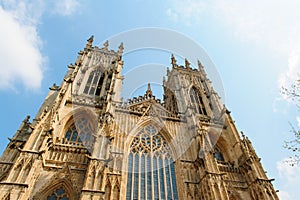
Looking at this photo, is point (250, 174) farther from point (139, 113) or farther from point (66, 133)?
point (66, 133)

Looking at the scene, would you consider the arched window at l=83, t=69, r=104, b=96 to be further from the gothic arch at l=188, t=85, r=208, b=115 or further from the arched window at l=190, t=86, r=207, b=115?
the arched window at l=190, t=86, r=207, b=115

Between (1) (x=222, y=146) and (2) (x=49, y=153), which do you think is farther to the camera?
(1) (x=222, y=146)

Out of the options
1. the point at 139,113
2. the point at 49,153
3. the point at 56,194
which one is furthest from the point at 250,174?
the point at 49,153

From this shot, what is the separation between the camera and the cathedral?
10.4 m

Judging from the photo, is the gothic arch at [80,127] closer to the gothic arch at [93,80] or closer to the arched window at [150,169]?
the arched window at [150,169]

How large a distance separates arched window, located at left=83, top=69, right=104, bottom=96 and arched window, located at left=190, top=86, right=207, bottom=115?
11510 mm

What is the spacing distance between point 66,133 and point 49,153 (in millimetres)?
3205

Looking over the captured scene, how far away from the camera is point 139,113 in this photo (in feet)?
57.4

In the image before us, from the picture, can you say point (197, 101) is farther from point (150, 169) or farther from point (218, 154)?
point (150, 169)

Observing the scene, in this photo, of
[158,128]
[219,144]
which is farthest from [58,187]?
[219,144]

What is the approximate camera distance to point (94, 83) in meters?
22.1

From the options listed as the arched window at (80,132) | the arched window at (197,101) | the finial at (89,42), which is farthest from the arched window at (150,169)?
the finial at (89,42)

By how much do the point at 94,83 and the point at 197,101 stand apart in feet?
42.5

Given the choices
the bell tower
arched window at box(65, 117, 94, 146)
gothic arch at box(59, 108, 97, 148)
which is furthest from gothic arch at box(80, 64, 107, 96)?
the bell tower
